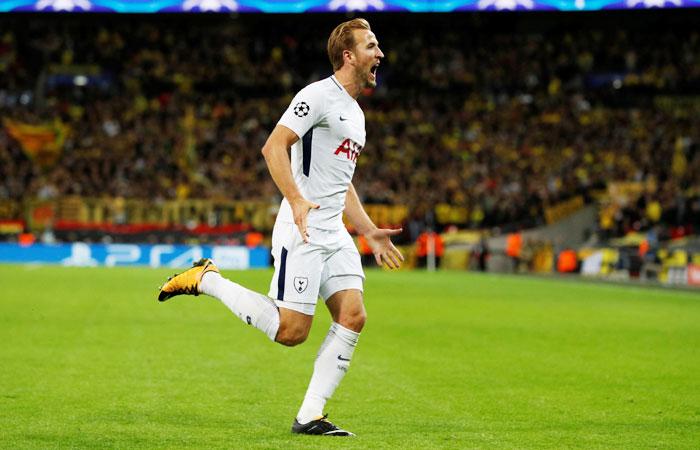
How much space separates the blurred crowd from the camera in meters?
41.8

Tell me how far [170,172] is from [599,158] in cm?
1603

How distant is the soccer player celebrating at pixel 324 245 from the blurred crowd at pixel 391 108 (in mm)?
33136

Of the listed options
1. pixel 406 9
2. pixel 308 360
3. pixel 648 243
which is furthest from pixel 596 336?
pixel 406 9

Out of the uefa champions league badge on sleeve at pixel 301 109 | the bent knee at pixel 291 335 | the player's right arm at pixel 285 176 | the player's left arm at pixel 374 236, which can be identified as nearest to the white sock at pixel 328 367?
the bent knee at pixel 291 335

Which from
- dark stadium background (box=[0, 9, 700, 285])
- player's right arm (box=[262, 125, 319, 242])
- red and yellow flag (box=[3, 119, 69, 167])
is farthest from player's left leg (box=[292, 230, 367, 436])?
red and yellow flag (box=[3, 119, 69, 167])

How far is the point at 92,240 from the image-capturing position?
37.5 metres

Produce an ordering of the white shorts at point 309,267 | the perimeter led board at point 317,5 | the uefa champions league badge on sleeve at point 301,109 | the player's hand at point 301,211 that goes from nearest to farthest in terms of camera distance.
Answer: the player's hand at point 301,211 < the uefa champions league badge on sleeve at point 301,109 < the white shorts at point 309,267 < the perimeter led board at point 317,5

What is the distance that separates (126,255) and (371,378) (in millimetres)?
27599

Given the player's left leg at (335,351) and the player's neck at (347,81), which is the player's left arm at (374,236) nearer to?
the player's left leg at (335,351)

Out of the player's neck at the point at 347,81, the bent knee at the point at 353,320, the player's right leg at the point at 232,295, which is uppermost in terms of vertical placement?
the player's neck at the point at 347,81

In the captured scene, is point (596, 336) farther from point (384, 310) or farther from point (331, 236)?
point (331, 236)

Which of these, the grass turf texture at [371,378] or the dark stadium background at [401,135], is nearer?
the grass turf texture at [371,378]

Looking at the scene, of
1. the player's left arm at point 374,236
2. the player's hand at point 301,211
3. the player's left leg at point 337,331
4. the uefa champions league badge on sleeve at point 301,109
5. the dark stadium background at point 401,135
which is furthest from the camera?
the dark stadium background at point 401,135

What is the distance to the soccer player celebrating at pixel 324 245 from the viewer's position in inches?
254
